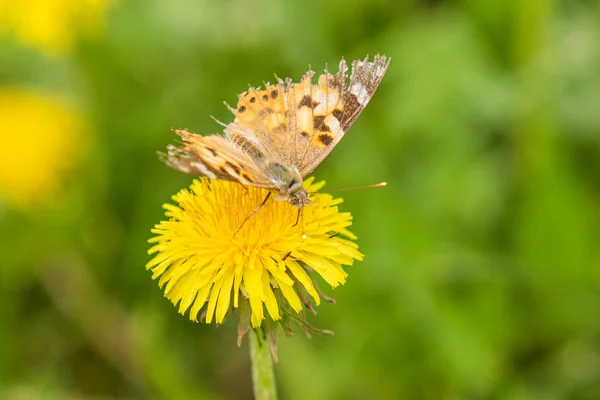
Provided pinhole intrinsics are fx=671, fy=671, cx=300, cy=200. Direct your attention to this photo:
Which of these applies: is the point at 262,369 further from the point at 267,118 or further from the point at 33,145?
the point at 33,145

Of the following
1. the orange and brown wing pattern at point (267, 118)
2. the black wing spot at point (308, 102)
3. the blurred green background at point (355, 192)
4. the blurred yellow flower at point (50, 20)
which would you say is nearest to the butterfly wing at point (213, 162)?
the orange and brown wing pattern at point (267, 118)

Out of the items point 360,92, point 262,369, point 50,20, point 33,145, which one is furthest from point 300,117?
point 33,145

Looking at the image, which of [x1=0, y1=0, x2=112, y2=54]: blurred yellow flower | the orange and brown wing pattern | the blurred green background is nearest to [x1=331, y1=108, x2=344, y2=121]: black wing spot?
the orange and brown wing pattern

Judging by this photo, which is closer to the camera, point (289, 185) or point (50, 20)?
point (289, 185)

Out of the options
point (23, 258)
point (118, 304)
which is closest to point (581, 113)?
point (118, 304)

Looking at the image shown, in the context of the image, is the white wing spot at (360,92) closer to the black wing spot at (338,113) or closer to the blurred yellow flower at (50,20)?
the black wing spot at (338,113)
